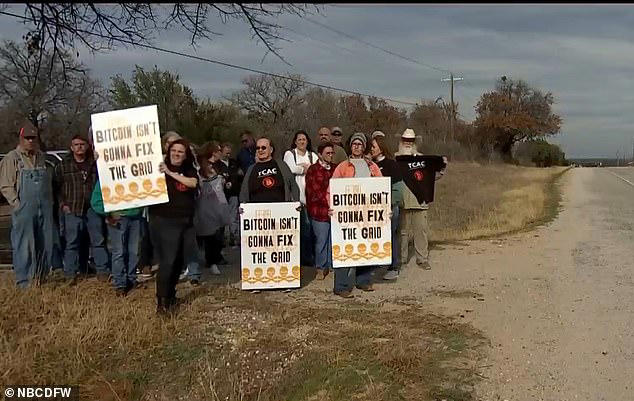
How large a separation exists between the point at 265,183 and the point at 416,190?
2.32 m

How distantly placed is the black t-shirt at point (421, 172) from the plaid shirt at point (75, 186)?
3.96 meters

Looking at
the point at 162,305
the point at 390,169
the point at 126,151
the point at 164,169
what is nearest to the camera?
the point at 162,305

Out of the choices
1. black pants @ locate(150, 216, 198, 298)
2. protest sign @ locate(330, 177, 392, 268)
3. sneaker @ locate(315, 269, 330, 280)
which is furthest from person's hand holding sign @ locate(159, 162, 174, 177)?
sneaker @ locate(315, 269, 330, 280)

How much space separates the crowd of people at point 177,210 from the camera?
20.6ft

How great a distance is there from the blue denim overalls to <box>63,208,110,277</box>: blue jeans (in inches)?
13.4

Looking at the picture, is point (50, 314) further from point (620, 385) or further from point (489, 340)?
point (620, 385)

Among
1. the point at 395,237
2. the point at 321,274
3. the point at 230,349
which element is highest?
the point at 395,237

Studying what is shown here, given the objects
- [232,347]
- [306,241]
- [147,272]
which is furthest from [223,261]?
[232,347]

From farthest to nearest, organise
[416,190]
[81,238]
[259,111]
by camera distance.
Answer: [259,111] → [416,190] → [81,238]

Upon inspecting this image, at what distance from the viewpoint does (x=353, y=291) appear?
7.44m

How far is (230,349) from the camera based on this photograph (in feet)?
17.3

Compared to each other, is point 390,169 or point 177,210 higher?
point 390,169

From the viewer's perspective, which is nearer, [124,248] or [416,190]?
[124,248]

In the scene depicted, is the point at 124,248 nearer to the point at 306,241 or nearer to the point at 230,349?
the point at 230,349
